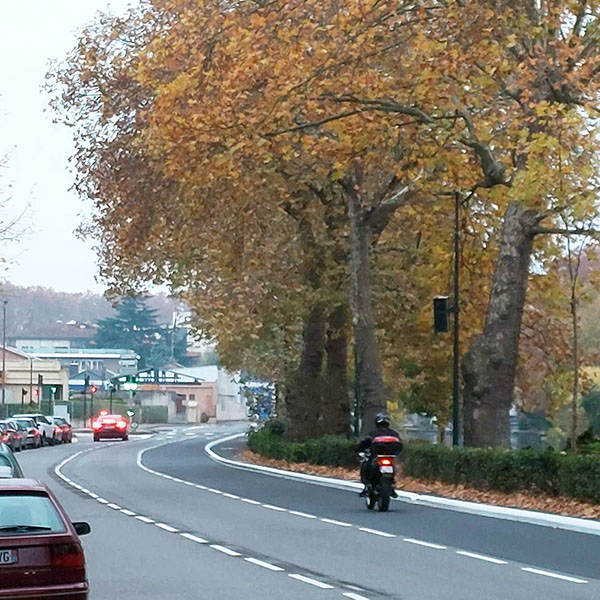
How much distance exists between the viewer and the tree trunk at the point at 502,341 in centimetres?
3278

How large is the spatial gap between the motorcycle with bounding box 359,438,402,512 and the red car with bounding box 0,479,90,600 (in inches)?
619

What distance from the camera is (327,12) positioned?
2884 cm

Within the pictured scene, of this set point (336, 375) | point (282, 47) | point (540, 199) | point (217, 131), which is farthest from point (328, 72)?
point (336, 375)

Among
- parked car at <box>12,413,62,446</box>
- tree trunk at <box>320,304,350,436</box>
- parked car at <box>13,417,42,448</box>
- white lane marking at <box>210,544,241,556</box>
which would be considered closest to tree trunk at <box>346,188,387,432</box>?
tree trunk at <box>320,304,350,436</box>

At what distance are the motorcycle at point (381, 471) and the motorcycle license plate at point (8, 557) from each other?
16.0m

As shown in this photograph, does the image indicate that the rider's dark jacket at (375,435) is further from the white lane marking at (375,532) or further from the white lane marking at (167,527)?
the white lane marking at (167,527)

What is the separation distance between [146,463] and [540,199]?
26776 mm

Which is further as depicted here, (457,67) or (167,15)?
(167,15)

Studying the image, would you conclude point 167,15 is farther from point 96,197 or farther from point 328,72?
point 328,72

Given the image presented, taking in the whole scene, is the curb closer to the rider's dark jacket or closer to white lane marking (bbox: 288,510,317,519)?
the rider's dark jacket

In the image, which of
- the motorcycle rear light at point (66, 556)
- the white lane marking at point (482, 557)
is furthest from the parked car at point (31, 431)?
the motorcycle rear light at point (66, 556)

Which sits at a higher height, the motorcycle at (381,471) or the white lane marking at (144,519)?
the motorcycle at (381,471)

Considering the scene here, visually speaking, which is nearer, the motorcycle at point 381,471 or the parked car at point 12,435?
the motorcycle at point 381,471

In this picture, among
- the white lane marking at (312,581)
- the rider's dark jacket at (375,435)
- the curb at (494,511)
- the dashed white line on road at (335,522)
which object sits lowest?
the white lane marking at (312,581)
